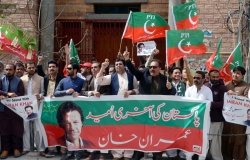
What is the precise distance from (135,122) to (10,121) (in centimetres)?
245

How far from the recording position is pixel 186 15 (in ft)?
34.8

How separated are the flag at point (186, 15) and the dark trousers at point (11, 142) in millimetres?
3780

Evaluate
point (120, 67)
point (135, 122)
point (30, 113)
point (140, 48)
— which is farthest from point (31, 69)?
point (140, 48)

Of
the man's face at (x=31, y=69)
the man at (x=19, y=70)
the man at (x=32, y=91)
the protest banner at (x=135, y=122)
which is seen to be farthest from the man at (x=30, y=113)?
the man at (x=19, y=70)

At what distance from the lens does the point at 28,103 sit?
33.2 feet

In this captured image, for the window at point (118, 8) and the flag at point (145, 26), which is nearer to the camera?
the flag at point (145, 26)

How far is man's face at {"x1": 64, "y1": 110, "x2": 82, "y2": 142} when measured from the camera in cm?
992

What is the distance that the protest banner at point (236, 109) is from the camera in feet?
30.6

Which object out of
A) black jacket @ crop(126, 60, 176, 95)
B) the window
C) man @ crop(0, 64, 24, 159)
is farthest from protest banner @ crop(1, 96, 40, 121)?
the window

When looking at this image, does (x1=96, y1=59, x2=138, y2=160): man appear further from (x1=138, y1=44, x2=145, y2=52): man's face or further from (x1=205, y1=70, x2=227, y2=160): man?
(x1=138, y1=44, x2=145, y2=52): man's face

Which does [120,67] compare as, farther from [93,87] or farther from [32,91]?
[32,91]

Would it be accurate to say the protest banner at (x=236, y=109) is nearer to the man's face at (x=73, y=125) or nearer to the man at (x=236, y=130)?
the man at (x=236, y=130)

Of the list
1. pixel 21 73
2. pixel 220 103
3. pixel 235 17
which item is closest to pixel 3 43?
pixel 21 73

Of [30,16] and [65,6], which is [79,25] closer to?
[65,6]
